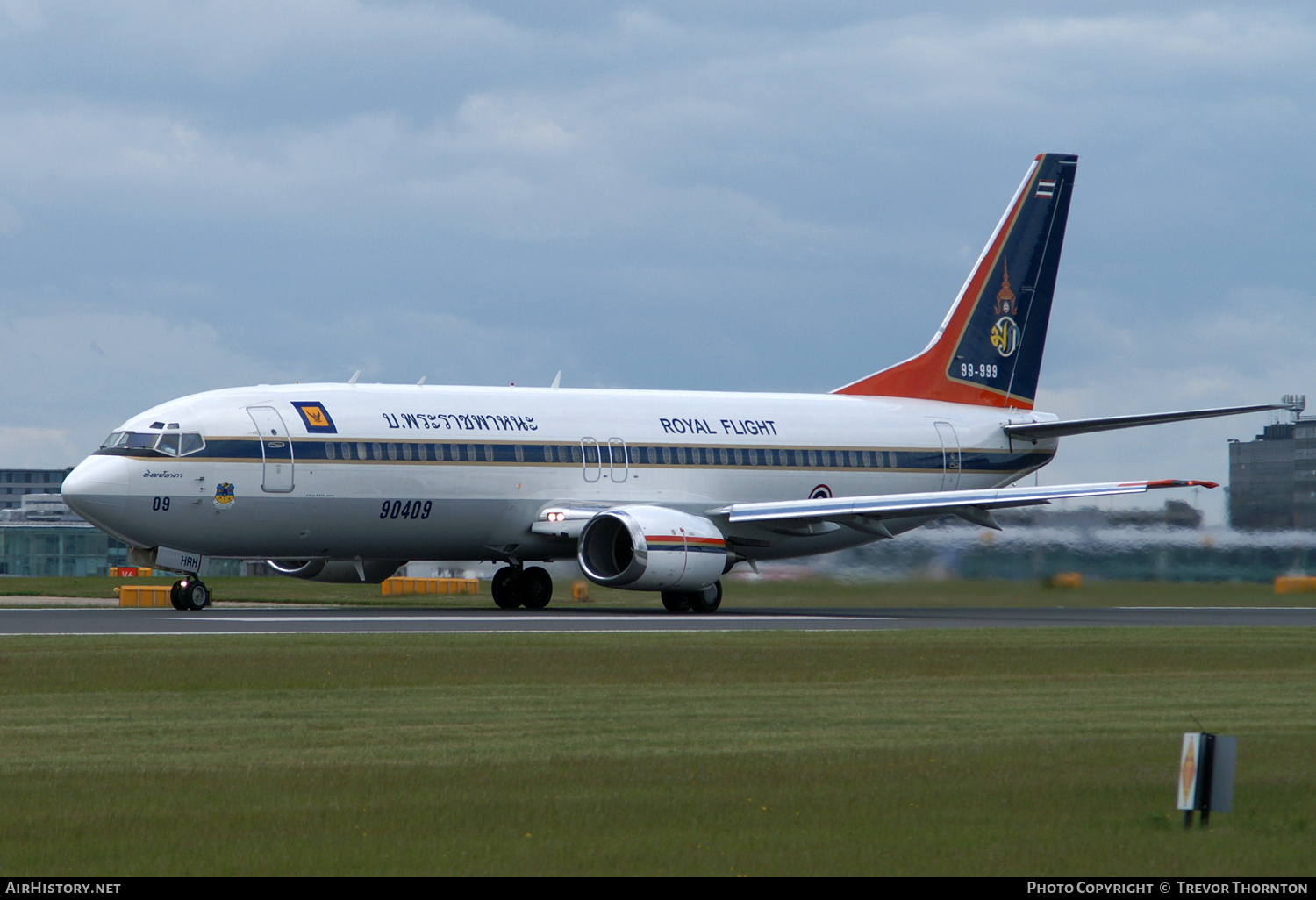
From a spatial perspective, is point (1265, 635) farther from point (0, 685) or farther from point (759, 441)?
point (0, 685)

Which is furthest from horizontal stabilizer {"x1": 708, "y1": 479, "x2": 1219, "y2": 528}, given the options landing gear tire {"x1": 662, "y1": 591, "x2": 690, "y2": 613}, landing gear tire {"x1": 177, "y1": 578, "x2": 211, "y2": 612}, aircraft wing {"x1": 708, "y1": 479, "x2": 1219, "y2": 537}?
landing gear tire {"x1": 177, "y1": 578, "x2": 211, "y2": 612}

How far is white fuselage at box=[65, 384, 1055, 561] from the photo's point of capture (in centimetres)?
3369

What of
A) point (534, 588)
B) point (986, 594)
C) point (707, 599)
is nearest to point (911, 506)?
point (986, 594)

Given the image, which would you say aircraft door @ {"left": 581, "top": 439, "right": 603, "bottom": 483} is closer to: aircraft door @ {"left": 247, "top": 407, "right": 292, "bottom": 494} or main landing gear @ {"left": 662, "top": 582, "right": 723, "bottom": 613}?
main landing gear @ {"left": 662, "top": 582, "right": 723, "bottom": 613}

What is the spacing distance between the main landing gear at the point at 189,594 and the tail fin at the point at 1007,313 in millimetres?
17314

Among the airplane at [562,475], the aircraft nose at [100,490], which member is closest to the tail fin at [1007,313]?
the airplane at [562,475]

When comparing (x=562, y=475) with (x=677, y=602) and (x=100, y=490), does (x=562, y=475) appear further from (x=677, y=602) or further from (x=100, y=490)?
(x=100, y=490)

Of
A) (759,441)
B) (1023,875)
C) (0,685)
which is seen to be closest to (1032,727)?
(1023,875)

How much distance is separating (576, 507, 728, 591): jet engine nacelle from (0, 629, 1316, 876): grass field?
11.7 meters

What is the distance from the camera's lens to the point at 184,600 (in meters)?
34.5

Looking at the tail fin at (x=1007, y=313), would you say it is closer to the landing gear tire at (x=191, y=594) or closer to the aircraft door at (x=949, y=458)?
the aircraft door at (x=949, y=458)

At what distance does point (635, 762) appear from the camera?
42.7ft

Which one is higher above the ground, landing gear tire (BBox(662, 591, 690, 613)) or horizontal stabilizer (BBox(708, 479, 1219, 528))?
horizontal stabilizer (BBox(708, 479, 1219, 528))

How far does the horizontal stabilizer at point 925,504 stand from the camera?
35344 millimetres
